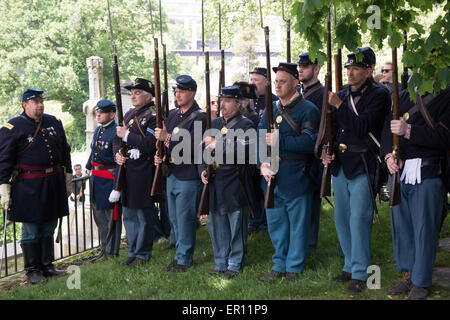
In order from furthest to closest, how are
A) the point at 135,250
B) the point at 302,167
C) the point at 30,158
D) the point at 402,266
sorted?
1. the point at 135,250
2. the point at 30,158
3. the point at 302,167
4. the point at 402,266

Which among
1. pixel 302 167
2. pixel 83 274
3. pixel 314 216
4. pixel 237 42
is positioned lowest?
pixel 83 274

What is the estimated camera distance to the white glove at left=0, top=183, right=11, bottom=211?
6.16 meters

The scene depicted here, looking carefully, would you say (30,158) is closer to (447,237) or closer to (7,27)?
(447,237)

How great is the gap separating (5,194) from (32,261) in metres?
0.87

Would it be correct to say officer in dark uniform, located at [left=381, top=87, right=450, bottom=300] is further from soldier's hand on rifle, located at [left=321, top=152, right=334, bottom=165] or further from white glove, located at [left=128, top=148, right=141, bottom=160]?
white glove, located at [left=128, top=148, right=141, bottom=160]

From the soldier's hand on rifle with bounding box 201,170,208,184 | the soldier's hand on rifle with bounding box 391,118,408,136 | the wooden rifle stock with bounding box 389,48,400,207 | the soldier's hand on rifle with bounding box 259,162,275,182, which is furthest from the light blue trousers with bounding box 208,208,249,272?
the soldier's hand on rifle with bounding box 391,118,408,136

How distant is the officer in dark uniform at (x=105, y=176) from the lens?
23.1ft

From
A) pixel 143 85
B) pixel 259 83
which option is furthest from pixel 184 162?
pixel 259 83

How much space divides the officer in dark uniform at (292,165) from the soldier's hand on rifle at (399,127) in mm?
968

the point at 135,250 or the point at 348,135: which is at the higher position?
the point at 348,135

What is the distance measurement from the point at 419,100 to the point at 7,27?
115ft

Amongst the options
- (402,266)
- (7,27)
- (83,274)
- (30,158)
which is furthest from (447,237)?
(7,27)

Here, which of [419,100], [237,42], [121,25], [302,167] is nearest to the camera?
[419,100]

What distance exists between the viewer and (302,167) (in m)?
5.63
